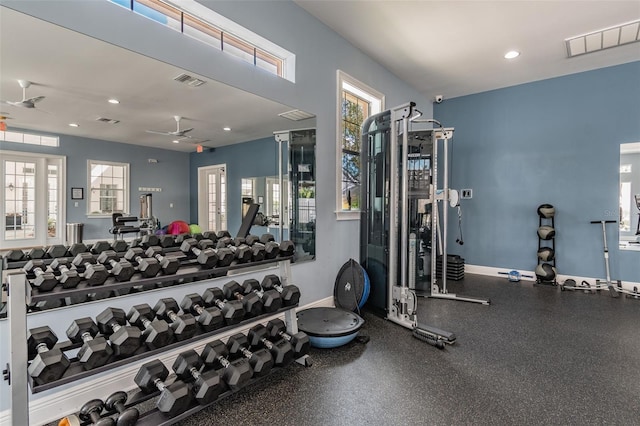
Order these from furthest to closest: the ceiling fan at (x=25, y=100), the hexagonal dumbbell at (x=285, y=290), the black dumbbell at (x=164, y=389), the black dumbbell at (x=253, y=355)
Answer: the hexagonal dumbbell at (x=285, y=290) → the black dumbbell at (x=253, y=355) → the ceiling fan at (x=25, y=100) → the black dumbbell at (x=164, y=389)

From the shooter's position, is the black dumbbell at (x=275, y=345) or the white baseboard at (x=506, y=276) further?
the white baseboard at (x=506, y=276)

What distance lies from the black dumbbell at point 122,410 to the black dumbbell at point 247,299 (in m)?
0.72

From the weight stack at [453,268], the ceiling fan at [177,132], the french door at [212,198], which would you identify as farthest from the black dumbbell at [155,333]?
the weight stack at [453,268]

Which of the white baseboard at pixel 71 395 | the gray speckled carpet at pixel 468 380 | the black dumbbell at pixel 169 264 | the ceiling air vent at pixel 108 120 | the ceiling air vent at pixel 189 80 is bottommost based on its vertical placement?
the gray speckled carpet at pixel 468 380

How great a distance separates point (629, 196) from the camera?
178 inches

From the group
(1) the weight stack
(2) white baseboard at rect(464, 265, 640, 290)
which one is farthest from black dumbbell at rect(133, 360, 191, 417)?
(2) white baseboard at rect(464, 265, 640, 290)

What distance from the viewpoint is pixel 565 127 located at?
4566 millimetres

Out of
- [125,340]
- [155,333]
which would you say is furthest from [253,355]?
[125,340]

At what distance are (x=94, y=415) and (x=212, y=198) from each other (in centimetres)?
157

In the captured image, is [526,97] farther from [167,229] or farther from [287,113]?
[167,229]

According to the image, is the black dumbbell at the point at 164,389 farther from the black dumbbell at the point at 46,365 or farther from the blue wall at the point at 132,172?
the blue wall at the point at 132,172

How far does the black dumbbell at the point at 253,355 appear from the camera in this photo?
1.78m

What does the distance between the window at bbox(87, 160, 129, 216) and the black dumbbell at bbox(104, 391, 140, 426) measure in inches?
44.1

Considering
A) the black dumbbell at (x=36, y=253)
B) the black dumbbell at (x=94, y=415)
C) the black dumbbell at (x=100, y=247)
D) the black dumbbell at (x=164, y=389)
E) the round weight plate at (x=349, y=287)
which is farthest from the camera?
the round weight plate at (x=349, y=287)
